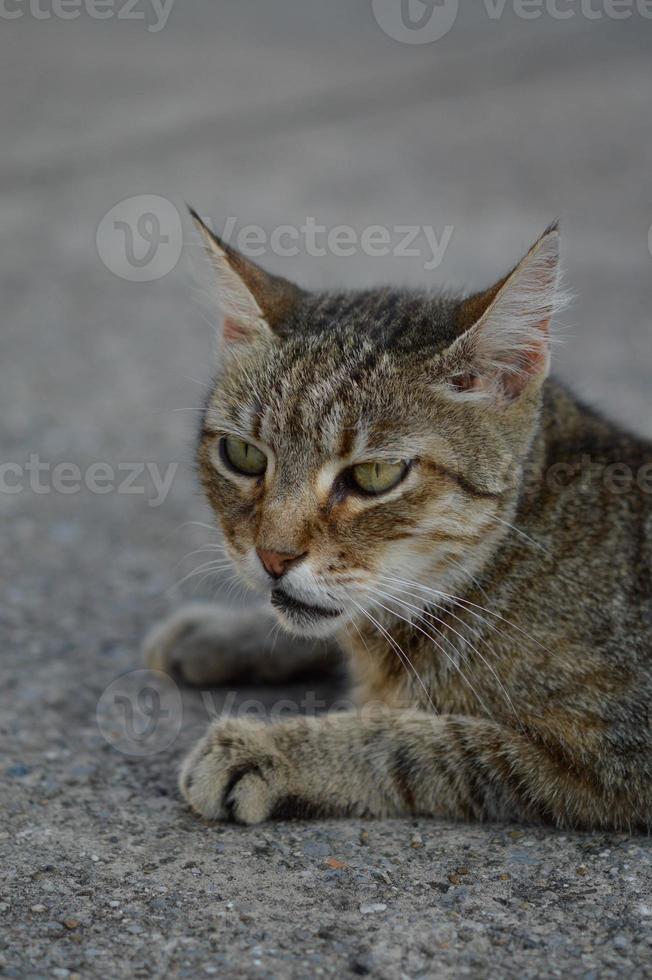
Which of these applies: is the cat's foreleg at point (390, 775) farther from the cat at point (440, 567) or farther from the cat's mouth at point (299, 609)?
the cat's mouth at point (299, 609)

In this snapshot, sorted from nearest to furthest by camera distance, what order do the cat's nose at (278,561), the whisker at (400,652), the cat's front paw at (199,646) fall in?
the cat's nose at (278,561)
the whisker at (400,652)
the cat's front paw at (199,646)

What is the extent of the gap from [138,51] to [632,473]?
10.8 metres

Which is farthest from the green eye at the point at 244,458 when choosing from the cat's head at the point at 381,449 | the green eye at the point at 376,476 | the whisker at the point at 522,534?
the whisker at the point at 522,534

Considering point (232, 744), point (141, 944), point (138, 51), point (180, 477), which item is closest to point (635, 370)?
point (180, 477)

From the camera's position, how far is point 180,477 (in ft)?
19.2

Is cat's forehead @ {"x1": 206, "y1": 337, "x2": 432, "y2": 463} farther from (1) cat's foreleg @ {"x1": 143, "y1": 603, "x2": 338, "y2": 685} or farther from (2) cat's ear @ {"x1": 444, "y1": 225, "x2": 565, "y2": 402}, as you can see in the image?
(1) cat's foreleg @ {"x1": 143, "y1": 603, "x2": 338, "y2": 685}

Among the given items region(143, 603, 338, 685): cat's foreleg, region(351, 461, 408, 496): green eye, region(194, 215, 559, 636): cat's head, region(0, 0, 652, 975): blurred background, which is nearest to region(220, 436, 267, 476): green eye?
region(194, 215, 559, 636): cat's head

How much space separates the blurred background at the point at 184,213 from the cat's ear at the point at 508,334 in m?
0.85

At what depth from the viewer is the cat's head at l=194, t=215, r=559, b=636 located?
310 centimetres

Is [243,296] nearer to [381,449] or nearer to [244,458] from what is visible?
[244,458]

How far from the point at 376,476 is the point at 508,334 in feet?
1.77

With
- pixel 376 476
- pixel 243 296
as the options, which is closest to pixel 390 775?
pixel 376 476

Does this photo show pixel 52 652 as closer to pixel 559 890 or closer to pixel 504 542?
pixel 504 542

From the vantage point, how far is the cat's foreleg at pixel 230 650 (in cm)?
418
